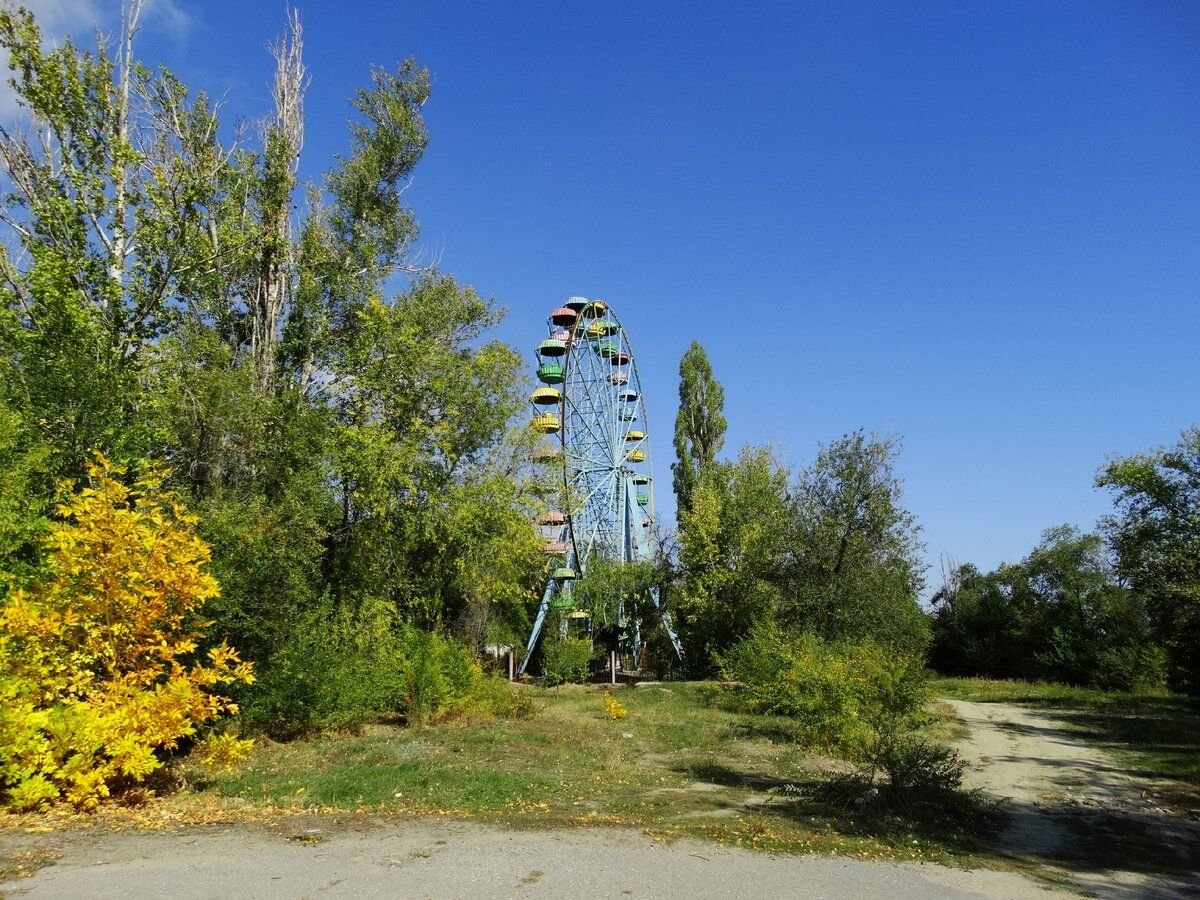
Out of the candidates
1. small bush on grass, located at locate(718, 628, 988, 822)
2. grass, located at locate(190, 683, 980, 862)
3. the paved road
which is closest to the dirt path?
small bush on grass, located at locate(718, 628, 988, 822)

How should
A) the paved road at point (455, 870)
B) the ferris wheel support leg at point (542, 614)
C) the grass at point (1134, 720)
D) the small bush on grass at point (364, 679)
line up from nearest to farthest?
the paved road at point (455, 870) < the small bush on grass at point (364, 679) < the grass at point (1134, 720) < the ferris wheel support leg at point (542, 614)

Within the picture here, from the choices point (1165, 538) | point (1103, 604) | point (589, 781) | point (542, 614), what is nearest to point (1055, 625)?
point (1103, 604)

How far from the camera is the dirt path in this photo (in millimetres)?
6639

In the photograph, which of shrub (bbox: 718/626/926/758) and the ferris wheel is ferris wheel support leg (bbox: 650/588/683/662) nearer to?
the ferris wheel

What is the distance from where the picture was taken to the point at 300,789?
8875mm

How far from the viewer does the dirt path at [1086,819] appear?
21.8 ft

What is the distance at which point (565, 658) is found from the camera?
26.3m

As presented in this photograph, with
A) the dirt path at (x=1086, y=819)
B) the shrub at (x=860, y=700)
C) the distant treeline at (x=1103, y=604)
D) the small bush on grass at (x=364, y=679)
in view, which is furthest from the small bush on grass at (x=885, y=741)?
the distant treeline at (x=1103, y=604)

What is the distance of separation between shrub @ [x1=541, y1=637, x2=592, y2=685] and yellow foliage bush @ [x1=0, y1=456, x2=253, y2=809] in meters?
18.3

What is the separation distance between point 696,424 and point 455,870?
30.0m

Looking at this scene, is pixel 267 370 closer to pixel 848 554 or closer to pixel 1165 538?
pixel 848 554

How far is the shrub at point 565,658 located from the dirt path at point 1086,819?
531 inches

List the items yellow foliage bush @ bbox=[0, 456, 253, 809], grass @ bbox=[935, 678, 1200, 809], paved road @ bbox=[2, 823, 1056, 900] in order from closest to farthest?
1. paved road @ bbox=[2, 823, 1056, 900]
2. yellow foliage bush @ bbox=[0, 456, 253, 809]
3. grass @ bbox=[935, 678, 1200, 809]

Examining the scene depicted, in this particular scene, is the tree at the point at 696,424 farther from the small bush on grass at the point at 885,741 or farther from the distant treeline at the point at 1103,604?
the small bush on grass at the point at 885,741
